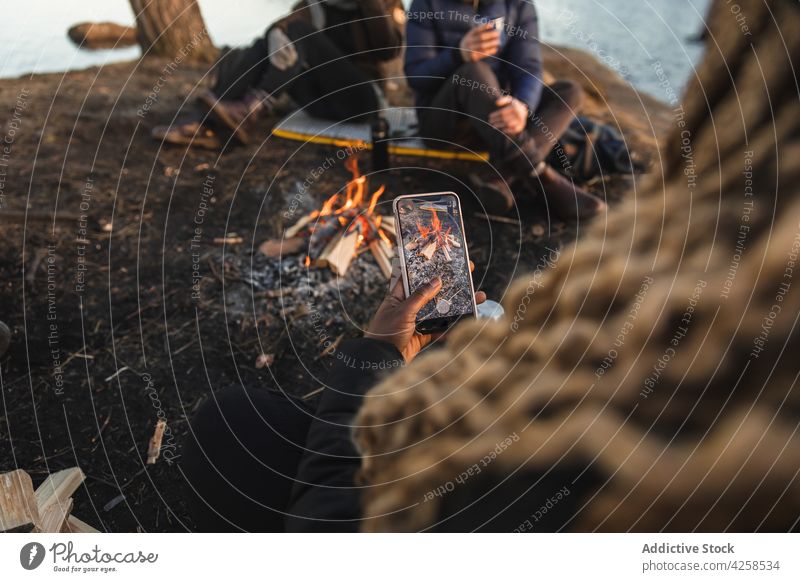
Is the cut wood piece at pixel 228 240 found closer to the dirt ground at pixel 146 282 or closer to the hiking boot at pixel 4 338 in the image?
the dirt ground at pixel 146 282

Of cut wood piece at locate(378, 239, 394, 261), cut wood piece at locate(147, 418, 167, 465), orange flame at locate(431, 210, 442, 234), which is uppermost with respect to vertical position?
orange flame at locate(431, 210, 442, 234)

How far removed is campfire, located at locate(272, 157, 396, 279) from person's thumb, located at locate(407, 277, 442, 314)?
25.8 inches

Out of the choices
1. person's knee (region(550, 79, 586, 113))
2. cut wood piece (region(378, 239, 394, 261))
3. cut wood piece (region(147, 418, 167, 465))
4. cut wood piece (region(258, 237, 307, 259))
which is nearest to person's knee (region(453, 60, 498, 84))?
person's knee (region(550, 79, 586, 113))

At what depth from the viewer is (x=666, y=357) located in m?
0.58

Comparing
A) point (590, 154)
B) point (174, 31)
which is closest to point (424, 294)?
point (590, 154)

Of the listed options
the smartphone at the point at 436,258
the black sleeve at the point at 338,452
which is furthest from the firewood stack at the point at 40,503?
the smartphone at the point at 436,258

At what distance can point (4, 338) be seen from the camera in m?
1.73

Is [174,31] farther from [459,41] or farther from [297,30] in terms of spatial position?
[459,41]

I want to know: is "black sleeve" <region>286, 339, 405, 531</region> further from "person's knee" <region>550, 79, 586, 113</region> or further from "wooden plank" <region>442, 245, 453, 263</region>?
"person's knee" <region>550, 79, 586, 113</region>

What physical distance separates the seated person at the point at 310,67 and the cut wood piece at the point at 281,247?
804 mm

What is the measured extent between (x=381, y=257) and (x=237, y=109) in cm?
122

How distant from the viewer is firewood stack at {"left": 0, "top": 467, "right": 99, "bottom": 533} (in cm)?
120

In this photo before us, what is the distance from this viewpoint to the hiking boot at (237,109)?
2.74 metres
